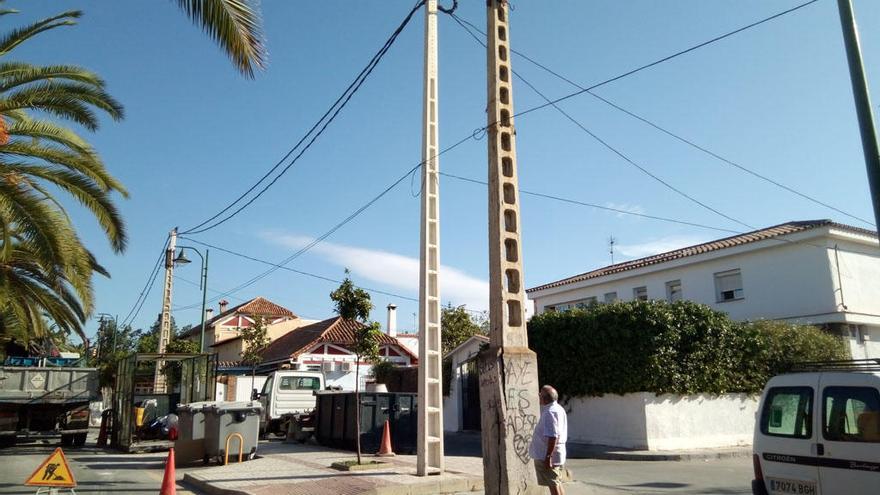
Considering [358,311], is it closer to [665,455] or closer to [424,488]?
[424,488]

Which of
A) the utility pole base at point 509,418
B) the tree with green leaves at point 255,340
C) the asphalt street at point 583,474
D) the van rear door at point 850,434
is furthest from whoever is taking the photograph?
the tree with green leaves at point 255,340

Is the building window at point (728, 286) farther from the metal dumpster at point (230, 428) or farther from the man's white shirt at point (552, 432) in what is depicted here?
the man's white shirt at point (552, 432)

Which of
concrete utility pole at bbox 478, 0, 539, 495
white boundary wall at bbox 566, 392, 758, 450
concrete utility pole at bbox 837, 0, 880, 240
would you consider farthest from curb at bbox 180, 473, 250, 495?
white boundary wall at bbox 566, 392, 758, 450

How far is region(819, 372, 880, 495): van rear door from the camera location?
6109 millimetres

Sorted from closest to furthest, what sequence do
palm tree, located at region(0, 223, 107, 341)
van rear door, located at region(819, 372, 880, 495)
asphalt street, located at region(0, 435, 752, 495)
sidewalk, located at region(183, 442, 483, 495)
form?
van rear door, located at region(819, 372, 880, 495) → sidewalk, located at region(183, 442, 483, 495) → asphalt street, located at region(0, 435, 752, 495) → palm tree, located at region(0, 223, 107, 341)

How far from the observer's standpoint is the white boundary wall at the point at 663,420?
15883 mm

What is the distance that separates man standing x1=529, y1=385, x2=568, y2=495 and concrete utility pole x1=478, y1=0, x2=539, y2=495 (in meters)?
1.12

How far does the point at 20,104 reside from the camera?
455 inches

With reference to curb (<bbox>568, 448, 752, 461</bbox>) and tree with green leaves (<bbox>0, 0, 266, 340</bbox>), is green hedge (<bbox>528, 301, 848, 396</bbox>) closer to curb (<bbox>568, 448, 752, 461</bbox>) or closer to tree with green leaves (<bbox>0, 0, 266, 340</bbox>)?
curb (<bbox>568, 448, 752, 461</bbox>)

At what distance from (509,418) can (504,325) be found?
4.22 ft

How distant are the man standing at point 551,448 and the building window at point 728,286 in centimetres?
1894

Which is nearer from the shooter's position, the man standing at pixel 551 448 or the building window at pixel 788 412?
the building window at pixel 788 412

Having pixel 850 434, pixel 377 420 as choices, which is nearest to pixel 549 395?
pixel 850 434

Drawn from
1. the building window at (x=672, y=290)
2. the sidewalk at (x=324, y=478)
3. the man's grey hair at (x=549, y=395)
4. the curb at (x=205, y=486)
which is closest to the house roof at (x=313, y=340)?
the building window at (x=672, y=290)
